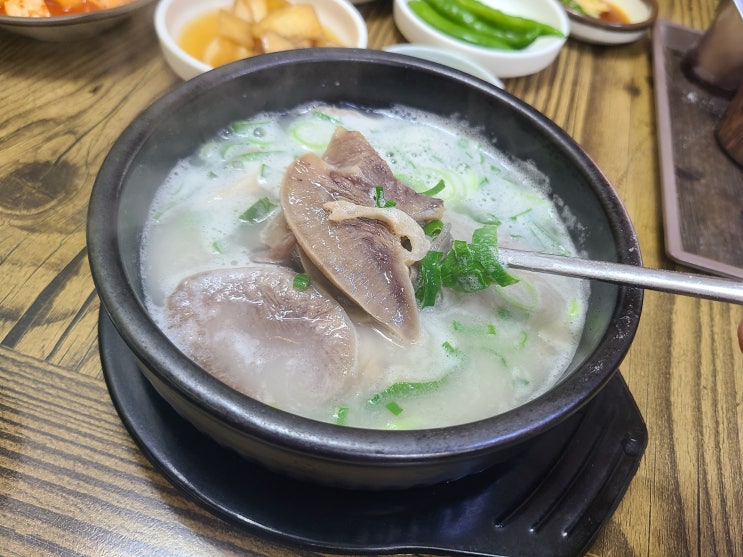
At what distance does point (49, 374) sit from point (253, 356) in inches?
21.1

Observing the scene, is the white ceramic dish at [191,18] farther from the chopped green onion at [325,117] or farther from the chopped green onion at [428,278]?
the chopped green onion at [428,278]

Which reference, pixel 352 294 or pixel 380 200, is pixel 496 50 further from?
pixel 352 294

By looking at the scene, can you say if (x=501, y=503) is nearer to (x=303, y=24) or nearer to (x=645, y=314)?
(x=645, y=314)

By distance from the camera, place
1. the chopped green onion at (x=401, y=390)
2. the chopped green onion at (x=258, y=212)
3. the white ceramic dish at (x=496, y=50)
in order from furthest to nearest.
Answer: the white ceramic dish at (x=496, y=50) < the chopped green onion at (x=258, y=212) < the chopped green onion at (x=401, y=390)

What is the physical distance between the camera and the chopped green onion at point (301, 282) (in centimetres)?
127

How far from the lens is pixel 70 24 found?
1.94 metres

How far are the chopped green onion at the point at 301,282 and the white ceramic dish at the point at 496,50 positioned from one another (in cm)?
151

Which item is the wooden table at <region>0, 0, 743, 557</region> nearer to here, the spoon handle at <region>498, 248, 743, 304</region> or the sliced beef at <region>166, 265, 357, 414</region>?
the sliced beef at <region>166, 265, 357, 414</region>

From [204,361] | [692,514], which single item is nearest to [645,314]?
[692,514]

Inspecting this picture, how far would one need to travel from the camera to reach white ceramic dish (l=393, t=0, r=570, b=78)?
2371 millimetres

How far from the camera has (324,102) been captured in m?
1.77

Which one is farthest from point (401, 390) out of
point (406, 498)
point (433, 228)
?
point (433, 228)

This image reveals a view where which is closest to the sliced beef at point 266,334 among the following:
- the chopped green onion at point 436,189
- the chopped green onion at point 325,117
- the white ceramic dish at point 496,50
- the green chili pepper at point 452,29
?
the chopped green onion at point 436,189

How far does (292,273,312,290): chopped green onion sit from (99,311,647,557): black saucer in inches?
14.8
